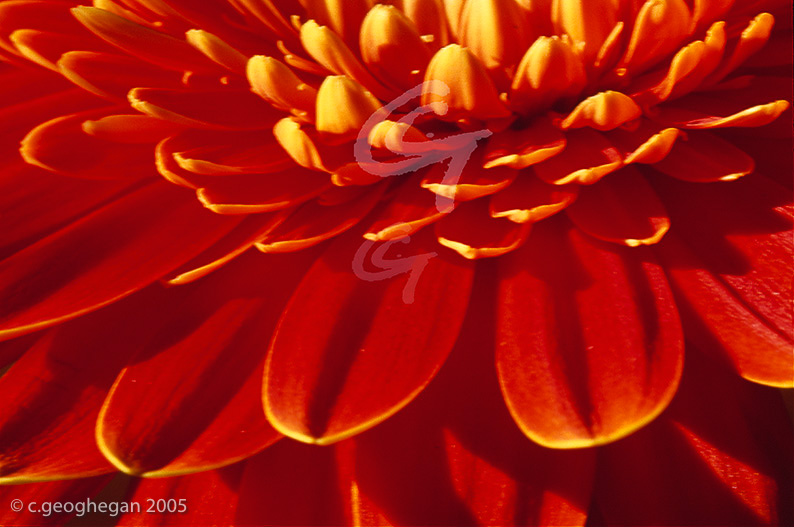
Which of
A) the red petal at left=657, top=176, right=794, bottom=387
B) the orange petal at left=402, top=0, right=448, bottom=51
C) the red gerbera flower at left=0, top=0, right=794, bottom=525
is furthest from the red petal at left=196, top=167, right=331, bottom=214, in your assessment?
the red petal at left=657, top=176, right=794, bottom=387

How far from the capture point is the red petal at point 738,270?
0.41 meters

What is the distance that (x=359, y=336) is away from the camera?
455 mm

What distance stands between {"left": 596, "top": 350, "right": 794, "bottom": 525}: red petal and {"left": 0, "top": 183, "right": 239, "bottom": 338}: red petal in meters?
0.27

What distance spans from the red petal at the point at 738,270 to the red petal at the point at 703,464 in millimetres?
51

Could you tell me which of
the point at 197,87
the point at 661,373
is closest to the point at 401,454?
the point at 661,373

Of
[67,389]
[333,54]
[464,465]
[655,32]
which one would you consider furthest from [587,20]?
[67,389]

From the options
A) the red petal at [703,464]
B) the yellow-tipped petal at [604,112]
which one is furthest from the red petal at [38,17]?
the red petal at [703,464]

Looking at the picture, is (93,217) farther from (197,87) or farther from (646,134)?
(646,134)

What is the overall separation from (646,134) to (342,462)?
0.25 metres

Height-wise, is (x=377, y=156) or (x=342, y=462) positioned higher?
(x=377, y=156)

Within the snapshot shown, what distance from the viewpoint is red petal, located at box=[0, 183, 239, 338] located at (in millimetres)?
475

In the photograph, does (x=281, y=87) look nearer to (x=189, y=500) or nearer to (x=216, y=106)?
(x=216, y=106)

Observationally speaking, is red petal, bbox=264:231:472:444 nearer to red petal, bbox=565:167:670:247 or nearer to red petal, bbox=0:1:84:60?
red petal, bbox=565:167:670:247

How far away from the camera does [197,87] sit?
21.4 inches
